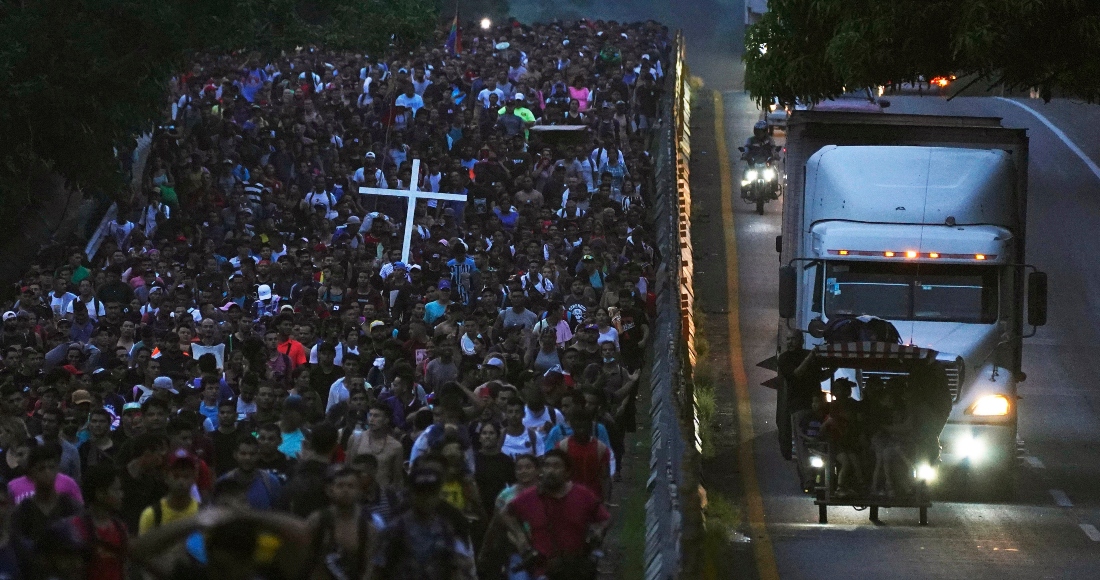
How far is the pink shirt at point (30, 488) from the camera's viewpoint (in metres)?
10.9

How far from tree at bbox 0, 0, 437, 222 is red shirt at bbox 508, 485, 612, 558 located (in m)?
17.5

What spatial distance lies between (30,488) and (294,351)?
7.62 m

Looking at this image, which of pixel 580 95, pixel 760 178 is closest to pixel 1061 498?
pixel 760 178

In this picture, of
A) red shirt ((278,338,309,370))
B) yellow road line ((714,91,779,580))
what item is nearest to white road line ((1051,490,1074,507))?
yellow road line ((714,91,779,580))

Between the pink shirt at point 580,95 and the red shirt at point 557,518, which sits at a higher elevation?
the pink shirt at point 580,95

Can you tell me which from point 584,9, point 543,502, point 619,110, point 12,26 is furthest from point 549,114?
point 584,9

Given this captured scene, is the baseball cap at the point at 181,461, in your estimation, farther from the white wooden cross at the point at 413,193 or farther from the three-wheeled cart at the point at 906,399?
the white wooden cross at the point at 413,193

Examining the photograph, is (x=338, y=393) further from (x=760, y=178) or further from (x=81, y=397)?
(x=760, y=178)

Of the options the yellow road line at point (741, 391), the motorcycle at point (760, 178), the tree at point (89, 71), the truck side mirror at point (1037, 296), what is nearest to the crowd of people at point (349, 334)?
the tree at point (89, 71)

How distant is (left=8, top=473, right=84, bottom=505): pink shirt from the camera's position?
35.8 feet

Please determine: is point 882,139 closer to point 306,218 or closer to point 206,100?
point 306,218

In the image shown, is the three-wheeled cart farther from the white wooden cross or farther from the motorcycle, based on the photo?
the motorcycle

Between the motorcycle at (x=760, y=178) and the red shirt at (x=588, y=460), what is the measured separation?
72.6ft

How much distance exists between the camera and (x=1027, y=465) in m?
20.1
